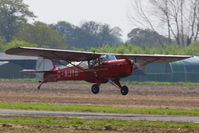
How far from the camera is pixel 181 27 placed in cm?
8969

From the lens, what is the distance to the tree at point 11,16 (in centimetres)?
13188

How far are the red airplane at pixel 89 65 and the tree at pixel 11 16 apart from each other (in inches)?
3983

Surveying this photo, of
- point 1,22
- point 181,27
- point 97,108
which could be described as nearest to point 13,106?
point 97,108

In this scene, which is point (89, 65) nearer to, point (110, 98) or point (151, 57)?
point (151, 57)

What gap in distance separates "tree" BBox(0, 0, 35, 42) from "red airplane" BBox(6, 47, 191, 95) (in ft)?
332

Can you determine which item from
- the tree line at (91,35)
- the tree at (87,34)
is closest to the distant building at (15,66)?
the tree line at (91,35)

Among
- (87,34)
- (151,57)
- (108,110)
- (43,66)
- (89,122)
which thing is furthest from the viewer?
(87,34)

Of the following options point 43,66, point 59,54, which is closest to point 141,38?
point 43,66

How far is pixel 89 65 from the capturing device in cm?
3095

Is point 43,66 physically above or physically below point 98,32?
below

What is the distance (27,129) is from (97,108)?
1000 centimetres

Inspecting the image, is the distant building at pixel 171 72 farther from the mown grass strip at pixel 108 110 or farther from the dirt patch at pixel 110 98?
the mown grass strip at pixel 108 110

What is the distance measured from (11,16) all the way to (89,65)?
104886 mm

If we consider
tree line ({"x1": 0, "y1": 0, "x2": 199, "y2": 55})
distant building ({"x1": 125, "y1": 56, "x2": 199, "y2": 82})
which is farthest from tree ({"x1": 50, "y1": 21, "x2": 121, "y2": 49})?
distant building ({"x1": 125, "y1": 56, "x2": 199, "y2": 82})
